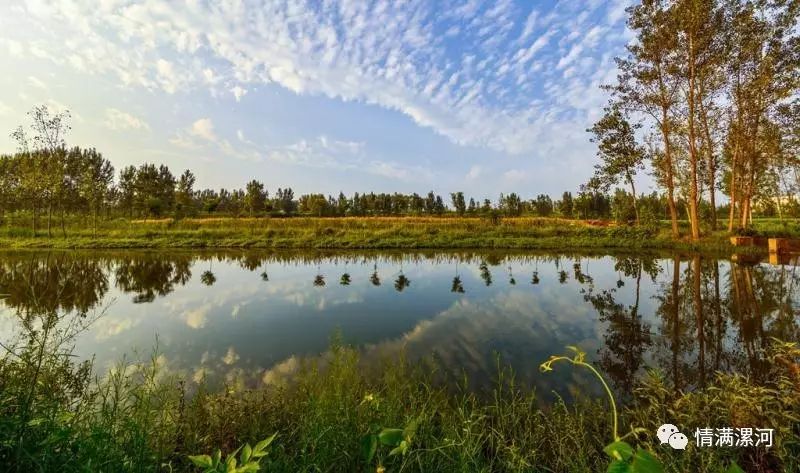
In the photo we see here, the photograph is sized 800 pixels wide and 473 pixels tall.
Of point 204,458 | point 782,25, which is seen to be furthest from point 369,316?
point 782,25

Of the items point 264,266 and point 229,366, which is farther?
point 264,266

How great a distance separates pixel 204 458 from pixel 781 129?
102 ft

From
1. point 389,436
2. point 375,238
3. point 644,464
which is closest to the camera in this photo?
point 644,464

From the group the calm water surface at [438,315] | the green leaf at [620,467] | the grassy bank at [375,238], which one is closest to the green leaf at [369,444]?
the green leaf at [620,467]

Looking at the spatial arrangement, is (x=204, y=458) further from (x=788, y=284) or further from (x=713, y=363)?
(x=788, y=284)

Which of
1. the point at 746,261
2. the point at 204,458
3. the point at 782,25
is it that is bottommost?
the point at 746,261

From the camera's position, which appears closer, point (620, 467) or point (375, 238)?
point (620, 467)

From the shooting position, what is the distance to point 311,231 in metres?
27.4

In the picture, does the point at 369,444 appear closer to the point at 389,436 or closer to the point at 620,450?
the point at 389,436

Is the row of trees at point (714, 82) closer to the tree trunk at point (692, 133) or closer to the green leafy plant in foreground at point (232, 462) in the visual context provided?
the tree trunk at point (692, 133)

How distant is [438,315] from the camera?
8070 millimetres

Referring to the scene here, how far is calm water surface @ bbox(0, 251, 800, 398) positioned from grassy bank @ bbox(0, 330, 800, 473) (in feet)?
2.20

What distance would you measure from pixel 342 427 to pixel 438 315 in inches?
209

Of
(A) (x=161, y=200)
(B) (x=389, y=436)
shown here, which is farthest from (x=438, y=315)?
(A) (x=161, y=200)
